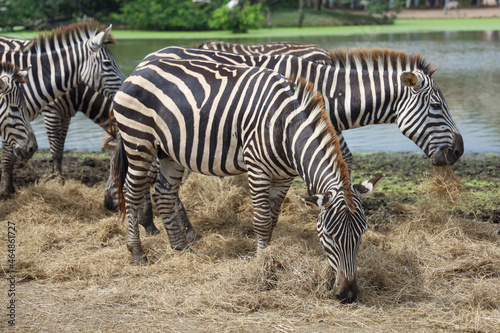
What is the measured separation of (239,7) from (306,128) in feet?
96.0

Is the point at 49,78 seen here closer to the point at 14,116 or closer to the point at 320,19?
the point at 14,116

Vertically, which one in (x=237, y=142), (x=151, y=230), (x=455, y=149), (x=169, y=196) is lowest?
(x=151, y=230)

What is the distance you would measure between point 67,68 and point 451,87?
37.7ft

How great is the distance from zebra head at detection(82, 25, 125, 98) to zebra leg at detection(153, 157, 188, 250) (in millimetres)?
2125

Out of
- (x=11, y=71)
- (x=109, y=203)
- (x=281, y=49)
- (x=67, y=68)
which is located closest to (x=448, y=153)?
(x=281, y=49)

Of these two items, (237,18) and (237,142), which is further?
(237,18)

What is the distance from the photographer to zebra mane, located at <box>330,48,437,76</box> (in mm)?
6465

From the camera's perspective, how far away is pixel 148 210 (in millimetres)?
6703

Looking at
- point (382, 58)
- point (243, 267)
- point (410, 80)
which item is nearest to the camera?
point (243, 267)

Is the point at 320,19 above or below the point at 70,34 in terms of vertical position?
below

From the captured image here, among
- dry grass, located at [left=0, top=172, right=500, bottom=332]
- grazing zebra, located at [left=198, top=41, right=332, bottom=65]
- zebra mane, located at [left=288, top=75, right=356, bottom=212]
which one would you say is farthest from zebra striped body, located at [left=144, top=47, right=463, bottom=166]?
zebra mane, located at [left=288, top=75, right=356, bottom=212]

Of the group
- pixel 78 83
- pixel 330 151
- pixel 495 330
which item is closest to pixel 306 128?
pixel 330 151

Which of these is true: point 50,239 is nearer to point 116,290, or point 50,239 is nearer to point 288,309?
point 116,290

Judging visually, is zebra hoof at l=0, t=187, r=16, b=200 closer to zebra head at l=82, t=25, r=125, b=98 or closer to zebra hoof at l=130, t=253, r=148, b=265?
zebra head at l=82, t=25, r=125, b=98
